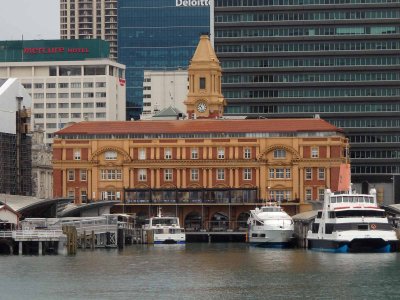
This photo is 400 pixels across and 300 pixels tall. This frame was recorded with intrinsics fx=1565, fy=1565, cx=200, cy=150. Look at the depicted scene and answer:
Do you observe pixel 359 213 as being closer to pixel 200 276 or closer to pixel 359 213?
pixel 359 213

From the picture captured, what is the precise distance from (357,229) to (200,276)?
42.5m

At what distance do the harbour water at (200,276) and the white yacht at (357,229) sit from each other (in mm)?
3243

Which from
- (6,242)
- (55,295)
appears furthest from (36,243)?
(55,295)

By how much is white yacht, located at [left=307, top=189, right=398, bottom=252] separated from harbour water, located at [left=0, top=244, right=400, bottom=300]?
128 inches

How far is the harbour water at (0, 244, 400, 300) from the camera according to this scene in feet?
418

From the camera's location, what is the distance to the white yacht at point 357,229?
182875mm

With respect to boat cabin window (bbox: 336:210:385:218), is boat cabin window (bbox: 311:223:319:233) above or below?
below

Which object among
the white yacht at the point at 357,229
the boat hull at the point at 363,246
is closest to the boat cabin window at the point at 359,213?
the white yacht at the point at 357,229

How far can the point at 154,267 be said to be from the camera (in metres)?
158

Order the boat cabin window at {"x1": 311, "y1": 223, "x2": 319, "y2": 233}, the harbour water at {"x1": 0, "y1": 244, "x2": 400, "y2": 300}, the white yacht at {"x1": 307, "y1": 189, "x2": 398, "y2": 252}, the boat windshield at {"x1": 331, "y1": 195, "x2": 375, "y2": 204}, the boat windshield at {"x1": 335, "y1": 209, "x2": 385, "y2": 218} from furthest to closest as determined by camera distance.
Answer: the boat cabin window at {"x1": 311, "y1": 223, "x2": 319, "y2": 233}, the boat windshield at {"x1": 331, "y1": 195, "x2": 375, "y2": 204}, the boat windshield at {"x1": 335, "y1": 209, "x2": 385, "y2": 218}, the white yacht at {"x1": 307, "y1": 189, "x2": 398, "y2": 252}, the harbour water at {"x1": 0, "y1": 244, "x2": 400, "y2": 300}

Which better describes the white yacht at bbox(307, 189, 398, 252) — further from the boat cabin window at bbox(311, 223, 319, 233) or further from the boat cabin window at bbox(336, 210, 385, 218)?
the boat cabin window at bbox(311, 223, 319, 233)

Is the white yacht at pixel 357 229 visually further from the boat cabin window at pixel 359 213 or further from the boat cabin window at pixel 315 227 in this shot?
the boat cabin window at pixel 315 227

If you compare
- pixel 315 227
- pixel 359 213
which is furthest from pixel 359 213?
pixel 315 227

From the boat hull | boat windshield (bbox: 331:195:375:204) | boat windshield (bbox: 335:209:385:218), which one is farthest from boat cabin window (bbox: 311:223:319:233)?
boat windshield (bbox: 335:209:385:218)
